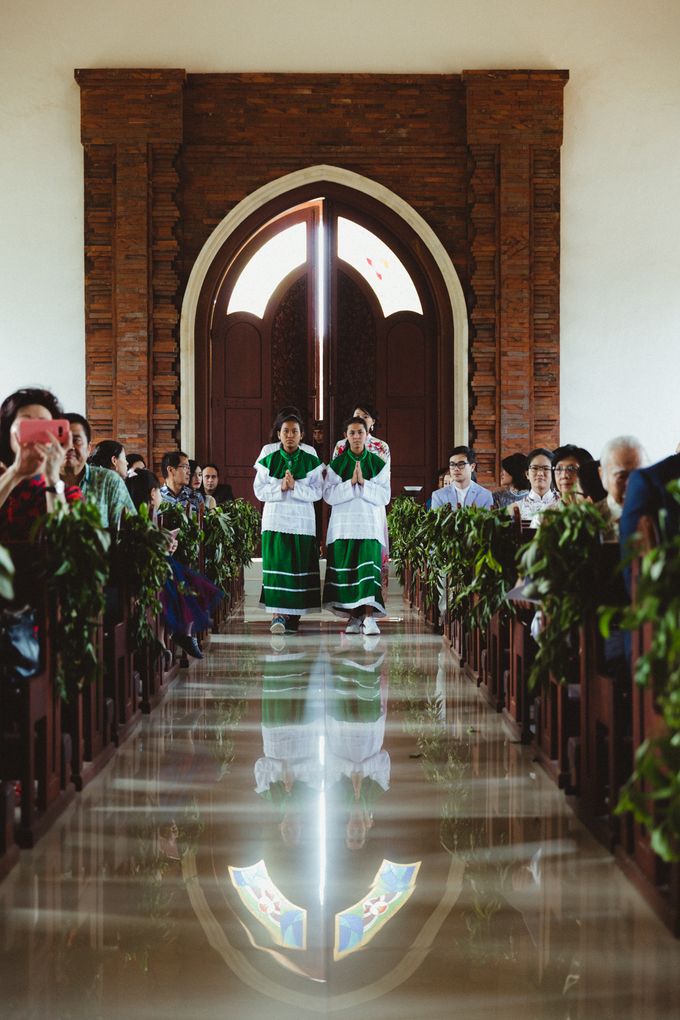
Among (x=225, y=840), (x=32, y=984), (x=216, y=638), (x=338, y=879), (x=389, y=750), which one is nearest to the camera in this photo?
(x=32, y=984)

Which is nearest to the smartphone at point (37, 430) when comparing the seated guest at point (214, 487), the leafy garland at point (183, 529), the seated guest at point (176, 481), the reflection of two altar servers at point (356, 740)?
the reflection of two altar servers at point (356, 740)

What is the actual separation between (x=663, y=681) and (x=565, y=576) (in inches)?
47.5

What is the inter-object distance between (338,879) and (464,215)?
9.59 metres

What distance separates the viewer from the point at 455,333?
1162 centimetres

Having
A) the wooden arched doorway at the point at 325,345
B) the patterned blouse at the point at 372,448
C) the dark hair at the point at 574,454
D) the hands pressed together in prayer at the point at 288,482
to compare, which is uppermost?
the wooden arched doorway at the point at 325,345

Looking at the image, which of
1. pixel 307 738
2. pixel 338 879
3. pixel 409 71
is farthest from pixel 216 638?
pixel 409 71

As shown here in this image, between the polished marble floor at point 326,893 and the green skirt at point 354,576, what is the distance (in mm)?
3322

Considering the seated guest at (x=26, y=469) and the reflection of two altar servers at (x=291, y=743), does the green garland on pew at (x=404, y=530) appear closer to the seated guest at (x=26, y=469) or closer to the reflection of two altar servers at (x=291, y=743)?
the reflection of two altar servers at (x=291, y=743)

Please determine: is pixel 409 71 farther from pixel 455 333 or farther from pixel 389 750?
pixel 389 750

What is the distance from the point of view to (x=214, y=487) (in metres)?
11.1

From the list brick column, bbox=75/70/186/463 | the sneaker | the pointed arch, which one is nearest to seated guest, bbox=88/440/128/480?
the sneaker

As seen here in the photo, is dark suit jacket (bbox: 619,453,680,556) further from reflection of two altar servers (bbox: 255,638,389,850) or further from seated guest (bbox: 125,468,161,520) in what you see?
seated guest (bbox: 125,468,161,520)

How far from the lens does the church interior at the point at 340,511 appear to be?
2545 millimetres

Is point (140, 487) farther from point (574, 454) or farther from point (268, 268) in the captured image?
point (268, 268)
